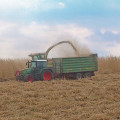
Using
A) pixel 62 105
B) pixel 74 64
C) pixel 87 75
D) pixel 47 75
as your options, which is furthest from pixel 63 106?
pixel 87 75

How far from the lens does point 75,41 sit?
53.4 feet

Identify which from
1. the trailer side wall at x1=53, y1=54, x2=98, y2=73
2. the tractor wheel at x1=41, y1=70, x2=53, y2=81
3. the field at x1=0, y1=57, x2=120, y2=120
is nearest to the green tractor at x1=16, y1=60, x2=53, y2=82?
the tractor wheel at x1=41, y1=70, x2=53, y2=81

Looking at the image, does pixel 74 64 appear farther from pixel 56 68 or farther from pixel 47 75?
pixel 47 75

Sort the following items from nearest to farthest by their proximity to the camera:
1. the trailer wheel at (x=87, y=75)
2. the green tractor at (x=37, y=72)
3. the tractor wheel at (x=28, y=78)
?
the tractor wheel at (x=28, y=78)
the green tractor at (x=37, y=72)
the trailer wheel at (x=87, y=75)

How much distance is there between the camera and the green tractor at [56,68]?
13195 millimetres

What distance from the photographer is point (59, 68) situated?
46.3 ft

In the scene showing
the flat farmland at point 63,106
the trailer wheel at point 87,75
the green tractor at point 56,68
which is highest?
the green tractor at point 56,68

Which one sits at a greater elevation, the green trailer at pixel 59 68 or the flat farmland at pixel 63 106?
the green trailer at pixel 59 68

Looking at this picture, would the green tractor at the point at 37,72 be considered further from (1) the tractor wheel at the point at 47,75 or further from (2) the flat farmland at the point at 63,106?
(2) the flat farmland at the point at 63,106

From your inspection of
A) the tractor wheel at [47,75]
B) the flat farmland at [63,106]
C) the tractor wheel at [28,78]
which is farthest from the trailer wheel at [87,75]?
the flat farmland at [63,106]

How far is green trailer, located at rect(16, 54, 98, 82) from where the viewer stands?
13.2 meters

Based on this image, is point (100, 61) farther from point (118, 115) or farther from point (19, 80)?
point (118, 115)

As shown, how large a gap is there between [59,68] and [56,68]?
0.81ft

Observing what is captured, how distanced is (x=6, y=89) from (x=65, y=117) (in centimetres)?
436
